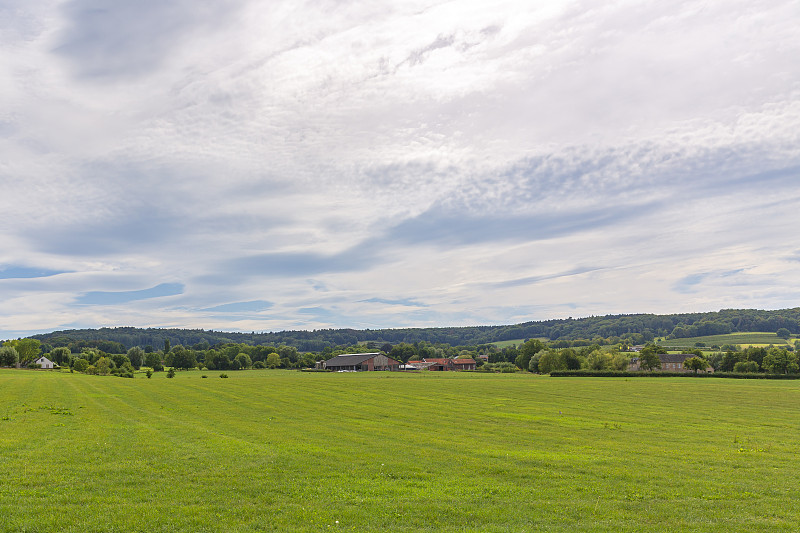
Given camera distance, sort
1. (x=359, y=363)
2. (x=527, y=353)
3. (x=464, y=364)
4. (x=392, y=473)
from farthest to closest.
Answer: (x=464, y=364), (x=359, y=363), (x=527, y=353), (x=392, y=473)

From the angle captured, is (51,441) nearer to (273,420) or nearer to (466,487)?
(273,420)

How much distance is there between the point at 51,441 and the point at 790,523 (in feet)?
87.5

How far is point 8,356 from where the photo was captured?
134500 millimetres

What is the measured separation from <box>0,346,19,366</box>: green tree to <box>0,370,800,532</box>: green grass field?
422 feet

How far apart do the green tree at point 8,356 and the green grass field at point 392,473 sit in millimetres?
128661

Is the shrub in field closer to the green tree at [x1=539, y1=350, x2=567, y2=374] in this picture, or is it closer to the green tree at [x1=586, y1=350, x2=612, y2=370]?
the green tree at [x1=586, y1=350, x2=612, y2=370]

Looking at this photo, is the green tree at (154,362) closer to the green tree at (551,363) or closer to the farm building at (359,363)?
the farm building at (359,363)

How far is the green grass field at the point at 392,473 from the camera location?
1243 cm

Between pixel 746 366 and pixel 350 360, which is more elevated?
pixel 350 360

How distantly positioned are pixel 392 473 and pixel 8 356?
158404 millimetres

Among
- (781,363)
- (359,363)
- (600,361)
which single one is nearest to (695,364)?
(781,363)

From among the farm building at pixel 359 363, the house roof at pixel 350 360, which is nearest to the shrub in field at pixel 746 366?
the farm building at pixel 359 363

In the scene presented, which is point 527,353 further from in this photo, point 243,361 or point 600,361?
point 243,361

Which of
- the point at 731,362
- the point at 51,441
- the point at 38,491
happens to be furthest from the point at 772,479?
the point at 731,362
